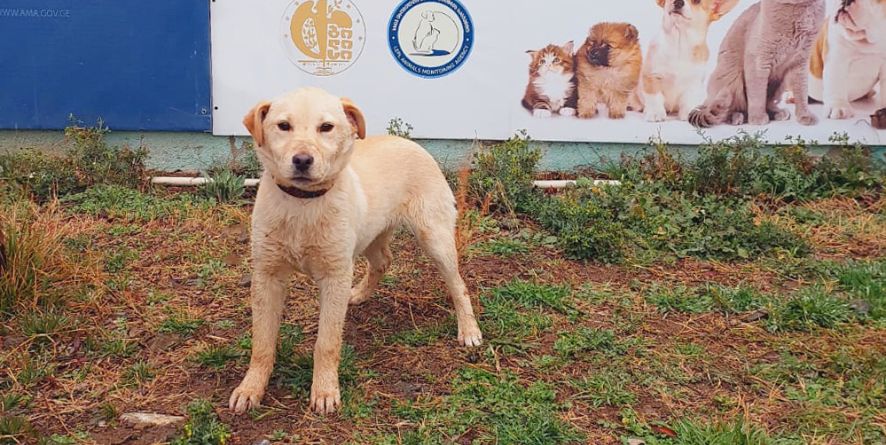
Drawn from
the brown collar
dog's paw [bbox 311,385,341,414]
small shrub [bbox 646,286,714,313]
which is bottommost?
dog's paw [bbox 311,385,341,414]

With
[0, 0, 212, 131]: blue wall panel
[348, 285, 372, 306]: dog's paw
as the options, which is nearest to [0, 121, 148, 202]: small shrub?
[0, 0, 212, 131]: blue wall panel

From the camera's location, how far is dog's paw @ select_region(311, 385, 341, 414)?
3555mm

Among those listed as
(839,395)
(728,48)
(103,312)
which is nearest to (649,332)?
(839,395)

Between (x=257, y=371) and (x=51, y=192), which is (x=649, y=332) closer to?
(x=257, y=371)

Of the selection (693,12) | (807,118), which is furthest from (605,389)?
(807,118)

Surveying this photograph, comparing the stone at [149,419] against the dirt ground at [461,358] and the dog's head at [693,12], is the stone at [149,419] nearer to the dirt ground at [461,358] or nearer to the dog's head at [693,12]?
the dirt ground at [461,358]

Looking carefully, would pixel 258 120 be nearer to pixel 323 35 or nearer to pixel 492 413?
pixel 492 413

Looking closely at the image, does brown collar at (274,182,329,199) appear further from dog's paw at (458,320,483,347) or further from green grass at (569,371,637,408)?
green grass at (569,371,637,408)

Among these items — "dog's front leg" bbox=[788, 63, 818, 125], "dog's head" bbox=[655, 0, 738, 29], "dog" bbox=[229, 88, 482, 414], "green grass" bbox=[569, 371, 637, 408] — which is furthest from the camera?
"dog's front leg" bbox=[788, 63, 818, 125]

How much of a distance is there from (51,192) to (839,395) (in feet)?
20.1

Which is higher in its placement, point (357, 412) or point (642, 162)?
point (642, 162)

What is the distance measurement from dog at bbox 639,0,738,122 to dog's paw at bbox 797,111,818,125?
1.03 metres

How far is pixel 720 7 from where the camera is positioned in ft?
24.1

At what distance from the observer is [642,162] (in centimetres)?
738
